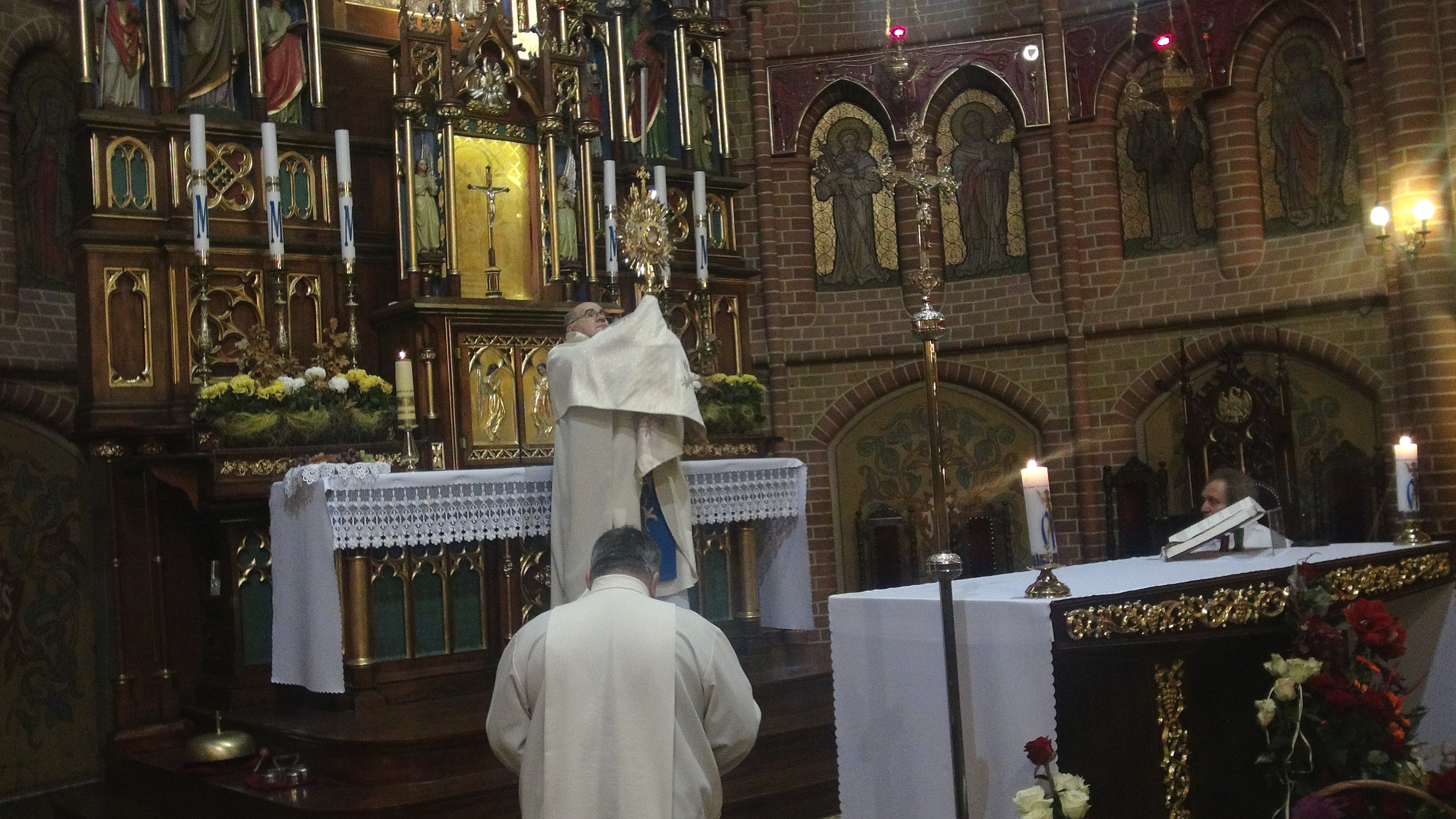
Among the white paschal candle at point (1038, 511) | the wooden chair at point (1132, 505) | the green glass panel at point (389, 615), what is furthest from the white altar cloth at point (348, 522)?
the wooden chair at point (1132, 505)

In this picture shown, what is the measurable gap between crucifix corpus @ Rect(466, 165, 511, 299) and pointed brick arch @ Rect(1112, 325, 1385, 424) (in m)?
5.51

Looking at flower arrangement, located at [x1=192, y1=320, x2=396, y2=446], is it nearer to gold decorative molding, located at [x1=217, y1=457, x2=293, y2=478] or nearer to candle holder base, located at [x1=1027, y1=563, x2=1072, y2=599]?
gold decorative molding, located at [x1=217, y1=457, x2=293, y2=478]

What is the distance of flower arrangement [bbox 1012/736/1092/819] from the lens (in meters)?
3.74

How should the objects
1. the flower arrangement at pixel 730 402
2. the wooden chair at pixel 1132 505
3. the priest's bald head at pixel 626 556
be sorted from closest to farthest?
the priest's bald head at pixel 626 556, the flower arrangement at pixel 730 402, the wooden chair at pixel 1132 505

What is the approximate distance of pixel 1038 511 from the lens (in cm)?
427

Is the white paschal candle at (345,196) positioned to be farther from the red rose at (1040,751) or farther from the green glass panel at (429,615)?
the red rose at (1040,751)

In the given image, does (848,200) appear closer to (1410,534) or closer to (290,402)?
(290,402)

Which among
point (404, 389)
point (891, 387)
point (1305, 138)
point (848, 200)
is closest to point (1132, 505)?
point (891, 387)

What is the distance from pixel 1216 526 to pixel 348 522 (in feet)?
13.4

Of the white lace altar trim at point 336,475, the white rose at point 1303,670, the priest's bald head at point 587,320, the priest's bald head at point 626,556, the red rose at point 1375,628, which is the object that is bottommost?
the white rose at point 1303,670

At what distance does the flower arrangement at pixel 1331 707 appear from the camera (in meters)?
4.28

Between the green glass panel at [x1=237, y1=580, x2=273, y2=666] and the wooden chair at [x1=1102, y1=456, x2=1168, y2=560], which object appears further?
the wooden chair at [x1=1102, y1=456, x2=1168, y2=560]

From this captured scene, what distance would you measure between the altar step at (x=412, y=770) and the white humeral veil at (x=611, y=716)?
247 centimetres

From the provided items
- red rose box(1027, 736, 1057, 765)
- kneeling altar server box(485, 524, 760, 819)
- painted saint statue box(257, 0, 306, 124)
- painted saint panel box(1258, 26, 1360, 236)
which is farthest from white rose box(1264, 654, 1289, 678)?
painted saint panel box(1258, 26, 1360, 236)
